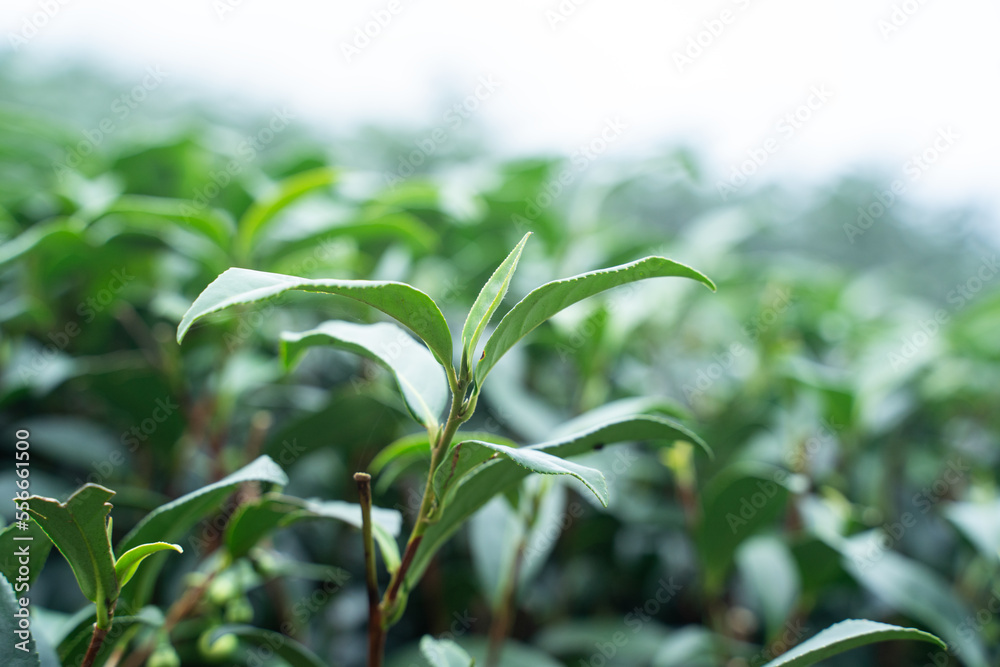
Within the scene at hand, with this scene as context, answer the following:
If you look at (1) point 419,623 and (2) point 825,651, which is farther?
(1) point 419,623

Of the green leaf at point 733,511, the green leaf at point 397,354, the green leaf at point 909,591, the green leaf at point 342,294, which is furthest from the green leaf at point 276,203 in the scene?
the green leaf at point 909,591

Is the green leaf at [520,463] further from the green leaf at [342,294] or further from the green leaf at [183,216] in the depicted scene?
the green leaf at [183,216]

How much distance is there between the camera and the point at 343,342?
0.42 m

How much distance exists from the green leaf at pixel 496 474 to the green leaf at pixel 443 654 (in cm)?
4

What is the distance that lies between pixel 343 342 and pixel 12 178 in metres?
0.82

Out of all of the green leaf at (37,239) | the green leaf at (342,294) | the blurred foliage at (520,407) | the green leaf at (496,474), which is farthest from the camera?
the blurred foliage at (520,407)

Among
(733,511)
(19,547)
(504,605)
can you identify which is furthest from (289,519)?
(733,511)

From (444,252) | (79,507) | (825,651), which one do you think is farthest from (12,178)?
(825,651)

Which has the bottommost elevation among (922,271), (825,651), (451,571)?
(922,271)

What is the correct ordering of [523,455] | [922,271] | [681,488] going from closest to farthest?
[523,455] < [681,488] < [922,271]

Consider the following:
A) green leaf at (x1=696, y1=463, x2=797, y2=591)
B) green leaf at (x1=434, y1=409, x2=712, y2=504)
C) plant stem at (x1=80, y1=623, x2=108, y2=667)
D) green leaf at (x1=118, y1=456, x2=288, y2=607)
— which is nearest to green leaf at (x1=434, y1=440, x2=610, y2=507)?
green leaf at (x1=434, y1=409, x2=712, y2=504)

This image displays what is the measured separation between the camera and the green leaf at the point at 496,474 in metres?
0.41

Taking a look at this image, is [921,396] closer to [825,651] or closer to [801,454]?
[801,454]

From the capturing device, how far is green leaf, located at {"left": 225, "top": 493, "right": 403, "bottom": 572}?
1.44ft
